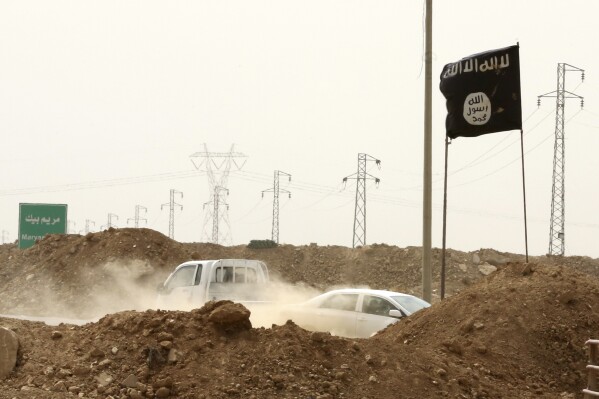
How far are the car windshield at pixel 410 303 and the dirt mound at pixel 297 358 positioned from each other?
3.87 metres

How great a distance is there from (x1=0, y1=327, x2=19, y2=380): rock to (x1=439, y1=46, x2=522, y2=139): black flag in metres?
9.40

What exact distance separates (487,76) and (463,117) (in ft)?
3.17

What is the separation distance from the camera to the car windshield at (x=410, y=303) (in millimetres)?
16016

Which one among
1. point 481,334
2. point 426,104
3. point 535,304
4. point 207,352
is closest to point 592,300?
point 535,304

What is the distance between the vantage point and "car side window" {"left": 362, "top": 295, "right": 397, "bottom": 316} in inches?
630

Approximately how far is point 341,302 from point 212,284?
3814 mm

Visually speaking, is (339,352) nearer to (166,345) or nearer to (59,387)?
(166,345)

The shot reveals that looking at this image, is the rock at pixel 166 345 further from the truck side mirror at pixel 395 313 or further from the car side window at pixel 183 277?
the car side window at pixel 183 277

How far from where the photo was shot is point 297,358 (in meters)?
9.62

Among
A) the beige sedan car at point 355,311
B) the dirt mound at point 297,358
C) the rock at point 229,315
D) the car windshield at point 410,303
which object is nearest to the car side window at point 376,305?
the beige sedan car at point 355,311

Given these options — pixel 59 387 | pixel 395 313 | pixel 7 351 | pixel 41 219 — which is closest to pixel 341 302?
pixel 395 313

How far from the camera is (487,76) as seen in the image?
15664mm

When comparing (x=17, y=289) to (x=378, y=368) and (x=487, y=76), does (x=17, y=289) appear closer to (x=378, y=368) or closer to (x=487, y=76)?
(x=487, y=76)

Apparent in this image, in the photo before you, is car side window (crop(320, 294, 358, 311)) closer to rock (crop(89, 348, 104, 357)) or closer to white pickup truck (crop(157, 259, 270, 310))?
white pickup truck (crop(157, 259, 270, 310))
